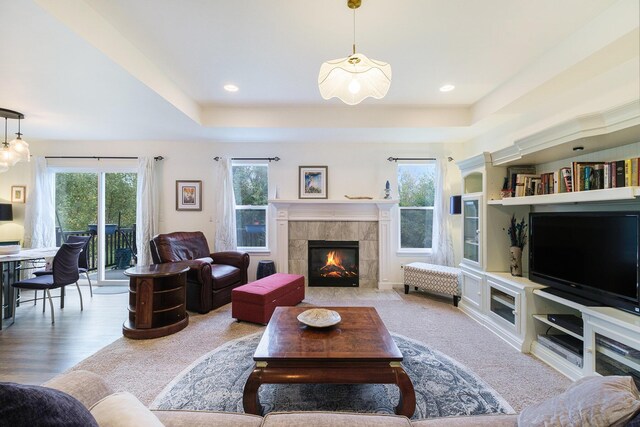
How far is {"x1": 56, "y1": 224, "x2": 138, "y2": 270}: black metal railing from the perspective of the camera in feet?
15.6

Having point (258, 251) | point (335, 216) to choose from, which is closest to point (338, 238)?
point (335, 216)

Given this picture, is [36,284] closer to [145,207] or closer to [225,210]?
[145,207]

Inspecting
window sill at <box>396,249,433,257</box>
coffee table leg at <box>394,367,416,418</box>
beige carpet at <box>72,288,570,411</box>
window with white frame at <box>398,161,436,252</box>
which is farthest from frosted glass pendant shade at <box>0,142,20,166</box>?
window sill at <box>396,249,433,257</box>

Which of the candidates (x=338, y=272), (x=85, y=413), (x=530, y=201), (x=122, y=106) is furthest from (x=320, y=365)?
(x=122, y=106)

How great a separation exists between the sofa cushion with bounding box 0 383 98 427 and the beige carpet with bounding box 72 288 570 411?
149 centimetres

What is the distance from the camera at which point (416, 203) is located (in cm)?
478

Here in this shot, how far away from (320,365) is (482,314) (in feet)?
7.85

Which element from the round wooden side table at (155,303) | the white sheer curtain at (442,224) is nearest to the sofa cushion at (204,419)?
the round wooden side table at (155,303)

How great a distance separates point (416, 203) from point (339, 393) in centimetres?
358

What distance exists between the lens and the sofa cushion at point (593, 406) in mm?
740

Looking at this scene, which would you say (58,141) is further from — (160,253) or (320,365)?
(320,365)

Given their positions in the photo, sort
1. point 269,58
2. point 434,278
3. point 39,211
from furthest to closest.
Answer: point 39,211 < point 434,278 < point 269,58

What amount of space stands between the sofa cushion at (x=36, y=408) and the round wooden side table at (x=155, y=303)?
7.84 feet

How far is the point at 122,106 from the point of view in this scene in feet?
10.3
